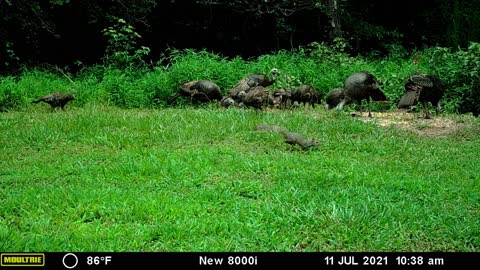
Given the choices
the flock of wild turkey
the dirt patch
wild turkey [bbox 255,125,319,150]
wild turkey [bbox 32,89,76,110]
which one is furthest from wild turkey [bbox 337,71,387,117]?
wild turkey [bbox 32,89,76,110]

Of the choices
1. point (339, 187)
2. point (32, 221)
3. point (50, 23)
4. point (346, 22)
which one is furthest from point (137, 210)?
point (346, 22)

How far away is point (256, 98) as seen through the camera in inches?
355

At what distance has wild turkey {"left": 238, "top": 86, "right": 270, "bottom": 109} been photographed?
9.05 meters

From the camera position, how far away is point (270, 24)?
723 inches

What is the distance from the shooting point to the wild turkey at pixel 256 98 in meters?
9.05

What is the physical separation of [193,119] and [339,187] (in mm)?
3645

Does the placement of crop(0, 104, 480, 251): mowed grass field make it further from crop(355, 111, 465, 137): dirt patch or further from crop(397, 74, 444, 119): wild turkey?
crop(397, 74, 444, 119): wild turkey

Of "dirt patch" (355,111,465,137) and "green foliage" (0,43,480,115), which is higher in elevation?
"green foliage" (0,43,480,115)
